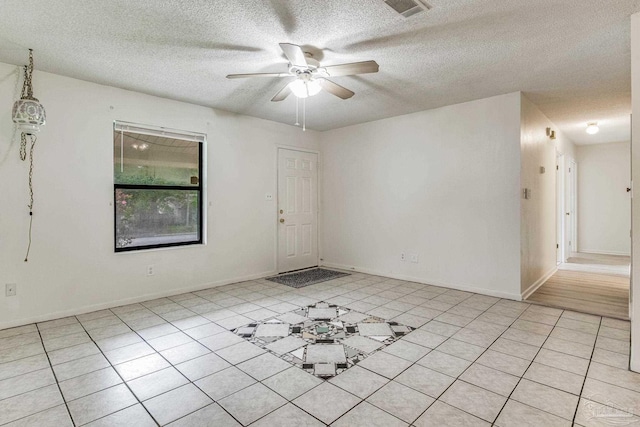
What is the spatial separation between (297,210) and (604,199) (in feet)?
22.6

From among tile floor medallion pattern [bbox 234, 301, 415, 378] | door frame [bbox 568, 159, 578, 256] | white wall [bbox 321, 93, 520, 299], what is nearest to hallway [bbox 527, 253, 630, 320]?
white wall [bbox 321, 93, 520, 299]

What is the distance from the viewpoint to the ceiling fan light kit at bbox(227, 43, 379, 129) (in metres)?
2.54

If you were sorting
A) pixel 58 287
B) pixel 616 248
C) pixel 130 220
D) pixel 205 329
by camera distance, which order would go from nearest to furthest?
pixel 205 329 → pixel 58 287 → pixel 130 220 → pixel 616 248

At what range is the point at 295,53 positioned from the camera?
246 cm

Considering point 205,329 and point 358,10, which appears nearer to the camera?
point 358,10

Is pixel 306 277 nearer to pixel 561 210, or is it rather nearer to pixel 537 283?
pixel 537 283

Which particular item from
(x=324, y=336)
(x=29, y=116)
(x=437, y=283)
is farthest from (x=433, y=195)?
(x=29, y=116)

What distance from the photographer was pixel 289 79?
136 inches

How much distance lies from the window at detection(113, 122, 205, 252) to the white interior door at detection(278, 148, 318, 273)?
1426 mm

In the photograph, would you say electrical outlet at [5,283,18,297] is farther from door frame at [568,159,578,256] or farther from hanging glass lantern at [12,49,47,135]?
door frame at [568,159,578,256]

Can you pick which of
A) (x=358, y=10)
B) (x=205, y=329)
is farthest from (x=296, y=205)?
(x=358, y=10)

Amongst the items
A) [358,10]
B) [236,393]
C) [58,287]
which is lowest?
[236,393]

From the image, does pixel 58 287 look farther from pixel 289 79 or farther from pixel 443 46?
pixel 443 46

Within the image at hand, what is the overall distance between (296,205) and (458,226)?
270 cm
